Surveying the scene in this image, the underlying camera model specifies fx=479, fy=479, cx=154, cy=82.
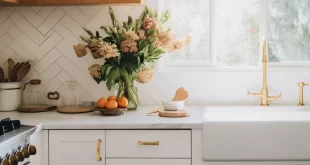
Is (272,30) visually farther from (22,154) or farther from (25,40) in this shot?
(22,154)

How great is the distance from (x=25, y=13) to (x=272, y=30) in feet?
5.68

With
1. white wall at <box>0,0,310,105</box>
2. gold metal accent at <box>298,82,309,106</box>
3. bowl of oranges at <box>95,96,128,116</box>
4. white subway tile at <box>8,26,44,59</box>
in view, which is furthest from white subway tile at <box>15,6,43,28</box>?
gold metal accent at <box>298,82,309,106</box>

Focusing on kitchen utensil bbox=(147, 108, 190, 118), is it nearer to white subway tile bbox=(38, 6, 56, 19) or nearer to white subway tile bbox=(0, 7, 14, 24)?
white subway tile bbox=(38, 6, 56, 19)

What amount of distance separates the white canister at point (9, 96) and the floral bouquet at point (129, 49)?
0.53m

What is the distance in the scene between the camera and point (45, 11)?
3307 mm

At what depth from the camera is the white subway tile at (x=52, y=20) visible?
3.31 m

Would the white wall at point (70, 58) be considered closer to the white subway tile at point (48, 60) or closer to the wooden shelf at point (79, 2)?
the white subway tile at point (48, 60)

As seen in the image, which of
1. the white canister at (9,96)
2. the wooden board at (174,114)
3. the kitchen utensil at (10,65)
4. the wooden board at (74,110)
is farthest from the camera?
the kitchen utensil at (10,65)

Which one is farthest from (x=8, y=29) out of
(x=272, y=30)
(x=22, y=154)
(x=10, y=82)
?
(x=272, y=30)

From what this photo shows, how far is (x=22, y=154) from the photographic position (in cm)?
224

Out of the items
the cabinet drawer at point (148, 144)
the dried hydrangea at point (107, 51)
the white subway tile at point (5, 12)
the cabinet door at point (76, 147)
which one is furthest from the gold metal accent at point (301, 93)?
the white subway tile at point (5, 12)

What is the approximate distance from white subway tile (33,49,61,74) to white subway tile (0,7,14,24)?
388 millimetres

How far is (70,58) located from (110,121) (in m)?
0.82

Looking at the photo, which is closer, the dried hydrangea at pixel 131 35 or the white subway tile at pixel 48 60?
the dried hydrangea at pixel 131 35
